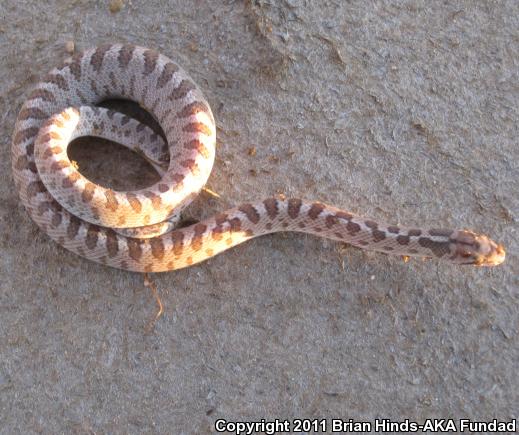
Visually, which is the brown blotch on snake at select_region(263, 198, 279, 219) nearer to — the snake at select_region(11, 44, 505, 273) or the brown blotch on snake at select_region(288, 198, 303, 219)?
the snake at select_region(11, 44, 505, 273)

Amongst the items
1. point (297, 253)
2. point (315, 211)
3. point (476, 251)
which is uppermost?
point (315, 211)

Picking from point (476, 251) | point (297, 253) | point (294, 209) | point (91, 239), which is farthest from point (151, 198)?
point (476, 251)

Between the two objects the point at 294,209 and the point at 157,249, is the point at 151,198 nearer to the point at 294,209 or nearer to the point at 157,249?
the point at 157,249

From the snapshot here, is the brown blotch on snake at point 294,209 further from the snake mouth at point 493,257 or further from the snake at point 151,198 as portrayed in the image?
the snake mouth at point 493,257

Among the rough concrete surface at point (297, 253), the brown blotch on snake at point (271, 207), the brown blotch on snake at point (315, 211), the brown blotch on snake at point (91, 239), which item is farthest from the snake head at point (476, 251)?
the brown blotch on snake at point (91, 239)

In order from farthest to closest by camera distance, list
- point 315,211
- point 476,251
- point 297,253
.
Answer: point 297,253, point 315,211, point 476,251

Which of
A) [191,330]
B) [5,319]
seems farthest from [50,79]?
[191,330]
